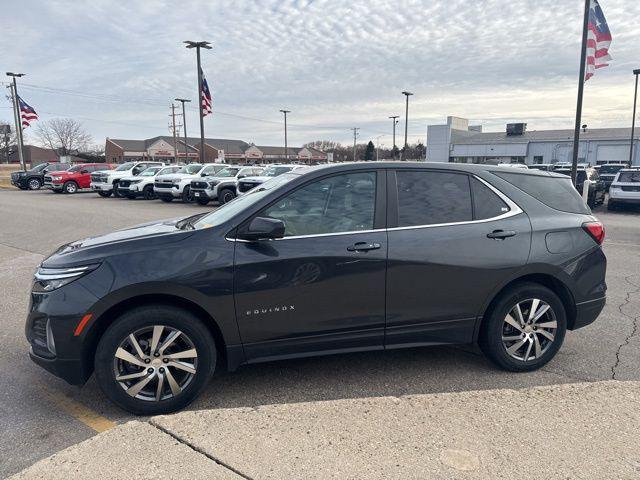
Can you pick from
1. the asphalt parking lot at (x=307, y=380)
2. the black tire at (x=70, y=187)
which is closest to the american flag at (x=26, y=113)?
the black tire at (x=70, y=187)

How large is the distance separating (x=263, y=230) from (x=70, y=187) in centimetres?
2816

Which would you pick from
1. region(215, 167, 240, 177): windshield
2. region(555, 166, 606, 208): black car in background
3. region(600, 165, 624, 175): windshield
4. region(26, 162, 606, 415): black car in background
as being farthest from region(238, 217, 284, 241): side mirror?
region(600, 165, 624, 175): windshield

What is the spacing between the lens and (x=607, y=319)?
5.23m

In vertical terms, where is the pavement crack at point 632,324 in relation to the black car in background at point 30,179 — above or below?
below

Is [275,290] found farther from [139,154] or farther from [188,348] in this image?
[139,154]

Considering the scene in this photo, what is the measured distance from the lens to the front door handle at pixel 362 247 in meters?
3.44

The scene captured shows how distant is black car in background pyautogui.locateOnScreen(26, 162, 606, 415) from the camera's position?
3.17 meters

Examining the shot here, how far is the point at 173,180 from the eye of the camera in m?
20.1

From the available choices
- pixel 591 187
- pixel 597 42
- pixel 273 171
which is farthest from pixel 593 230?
pixel 591 187

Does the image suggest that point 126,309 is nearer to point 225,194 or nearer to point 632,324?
point 632,324

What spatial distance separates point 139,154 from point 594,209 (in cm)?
9713

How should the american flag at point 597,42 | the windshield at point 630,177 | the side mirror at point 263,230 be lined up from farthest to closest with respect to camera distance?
the windshield at point 630,177, the american flag at point 597,42, the side mirror at point 263,230

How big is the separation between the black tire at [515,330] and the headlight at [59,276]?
3004 millimetres

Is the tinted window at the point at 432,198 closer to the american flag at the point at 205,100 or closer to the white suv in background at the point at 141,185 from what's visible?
the white suv in background at the point at 141,185
